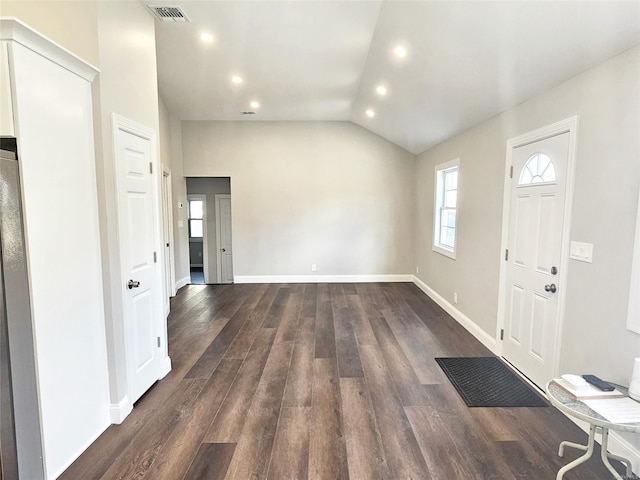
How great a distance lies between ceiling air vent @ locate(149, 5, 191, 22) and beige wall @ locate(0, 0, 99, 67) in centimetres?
92

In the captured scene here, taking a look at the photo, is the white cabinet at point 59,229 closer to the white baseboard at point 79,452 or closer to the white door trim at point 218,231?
the white baseboard at point 79,452

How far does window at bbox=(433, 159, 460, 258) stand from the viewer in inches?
195

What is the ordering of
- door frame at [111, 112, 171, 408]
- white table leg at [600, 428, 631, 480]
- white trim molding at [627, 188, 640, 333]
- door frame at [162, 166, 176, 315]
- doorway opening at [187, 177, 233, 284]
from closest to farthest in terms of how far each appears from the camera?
white table leg at [600, 428, 631, 480] → white trim molding at [627, 188, 640, 333] → door frame at [111, 112, 171, 408] → door frame at [162, 166, 176, 315] → doorway opening at [187, 177, 233, 284]

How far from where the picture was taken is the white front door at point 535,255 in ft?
8.11

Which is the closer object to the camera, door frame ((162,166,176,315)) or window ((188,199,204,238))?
door frame ((162,166,176,315))

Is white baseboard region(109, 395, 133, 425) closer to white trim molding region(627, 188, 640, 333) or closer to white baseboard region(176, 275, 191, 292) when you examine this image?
white trim molding region(627, 188, 640, 333)

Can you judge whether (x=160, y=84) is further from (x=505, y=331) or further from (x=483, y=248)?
(x=505, y=331)

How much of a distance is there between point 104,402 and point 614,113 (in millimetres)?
3771

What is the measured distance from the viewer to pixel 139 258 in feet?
8.32

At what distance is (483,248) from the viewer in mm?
3691

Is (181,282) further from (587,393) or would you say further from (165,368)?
(587,393)

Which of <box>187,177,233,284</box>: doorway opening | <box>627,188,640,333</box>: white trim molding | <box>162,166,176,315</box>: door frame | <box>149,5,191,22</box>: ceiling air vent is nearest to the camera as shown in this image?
<box>627,188,640,333</box>: white trim molding

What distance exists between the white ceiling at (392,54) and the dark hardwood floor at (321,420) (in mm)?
2501

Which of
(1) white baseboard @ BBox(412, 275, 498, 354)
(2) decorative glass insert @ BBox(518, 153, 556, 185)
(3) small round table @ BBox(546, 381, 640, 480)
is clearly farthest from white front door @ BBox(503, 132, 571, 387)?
(3) small round table @ BBox(546, 381, 640, 480)
